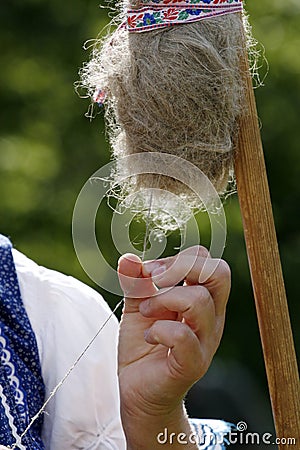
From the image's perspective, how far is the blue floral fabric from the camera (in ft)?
3.51

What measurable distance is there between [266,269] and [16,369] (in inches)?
15.0

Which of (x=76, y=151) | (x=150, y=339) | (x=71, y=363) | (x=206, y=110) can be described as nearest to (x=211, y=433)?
(x=71, y=363)

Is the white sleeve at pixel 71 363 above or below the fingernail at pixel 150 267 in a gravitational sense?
below

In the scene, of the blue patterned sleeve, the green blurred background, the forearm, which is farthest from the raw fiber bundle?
the green blurred background

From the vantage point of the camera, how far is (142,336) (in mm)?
1010

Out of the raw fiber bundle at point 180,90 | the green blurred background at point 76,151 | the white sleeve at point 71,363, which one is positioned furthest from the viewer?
the green blurred background at point 76,151

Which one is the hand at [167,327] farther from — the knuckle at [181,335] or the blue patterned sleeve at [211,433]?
the blue patterned sleeve at [211,433]

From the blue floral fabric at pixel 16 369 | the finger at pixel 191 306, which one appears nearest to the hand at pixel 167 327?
the finger at pixel 191 306

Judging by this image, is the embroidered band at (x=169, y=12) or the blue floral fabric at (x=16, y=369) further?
the blue floral fabric at (x=16, y=369)

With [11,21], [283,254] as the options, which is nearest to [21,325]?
[283,254]

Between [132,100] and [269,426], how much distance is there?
7.68 ft

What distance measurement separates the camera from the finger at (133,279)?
95 cm

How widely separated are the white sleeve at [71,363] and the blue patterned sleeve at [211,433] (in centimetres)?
11

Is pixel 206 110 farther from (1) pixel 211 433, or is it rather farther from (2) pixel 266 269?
(1) pixel 211 433
